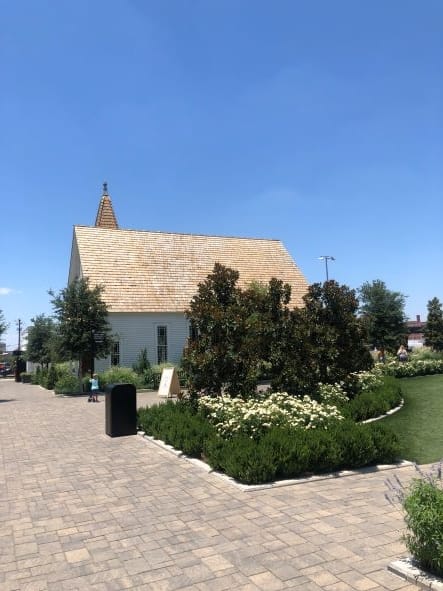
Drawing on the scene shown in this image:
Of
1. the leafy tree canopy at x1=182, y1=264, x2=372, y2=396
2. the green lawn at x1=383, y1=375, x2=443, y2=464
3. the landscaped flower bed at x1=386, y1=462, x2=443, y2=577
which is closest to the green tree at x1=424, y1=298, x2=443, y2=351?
the green lawn at x1=383, y1=375, x2=443, y2=464

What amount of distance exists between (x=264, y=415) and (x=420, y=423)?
493 centimetres

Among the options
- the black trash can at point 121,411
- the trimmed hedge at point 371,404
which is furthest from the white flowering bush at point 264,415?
the black trash can at point 121,411

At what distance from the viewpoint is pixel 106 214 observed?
136ft

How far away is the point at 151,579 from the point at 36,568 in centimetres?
132

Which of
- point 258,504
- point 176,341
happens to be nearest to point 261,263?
point 176,341

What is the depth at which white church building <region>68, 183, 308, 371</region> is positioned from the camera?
98.8 feet

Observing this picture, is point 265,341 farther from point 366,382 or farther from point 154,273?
point 154,273

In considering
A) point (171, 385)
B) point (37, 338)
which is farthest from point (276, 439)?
point (37, 338)

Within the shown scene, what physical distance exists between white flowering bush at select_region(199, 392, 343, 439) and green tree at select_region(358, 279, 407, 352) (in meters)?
29.5

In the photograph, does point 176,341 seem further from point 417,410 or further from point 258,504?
point 258,504

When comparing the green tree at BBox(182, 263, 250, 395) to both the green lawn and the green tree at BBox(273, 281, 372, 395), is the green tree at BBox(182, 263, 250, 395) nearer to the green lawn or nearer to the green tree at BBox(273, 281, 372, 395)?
the green tree at BBox(273, 281, 372, 395)

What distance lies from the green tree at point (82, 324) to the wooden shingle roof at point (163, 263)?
5.93 feet

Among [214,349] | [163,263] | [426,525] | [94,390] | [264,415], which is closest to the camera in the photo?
[426,525]

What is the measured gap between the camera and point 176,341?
31.6m
